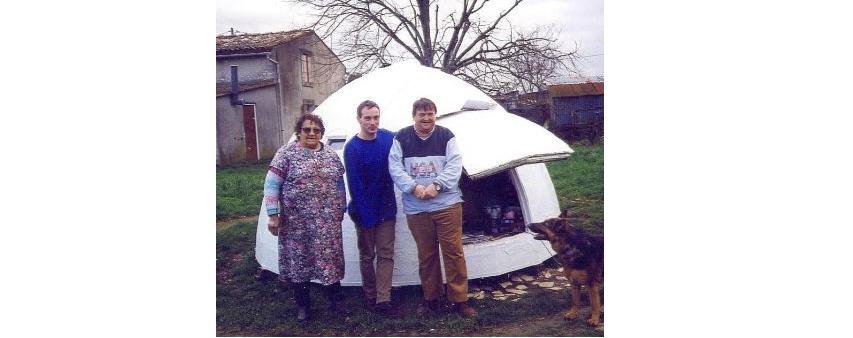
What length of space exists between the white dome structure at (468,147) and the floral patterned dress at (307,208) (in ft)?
2.01

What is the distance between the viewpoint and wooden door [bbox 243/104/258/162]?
4297 mm

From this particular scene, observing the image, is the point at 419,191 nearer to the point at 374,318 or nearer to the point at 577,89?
the point at 374,318

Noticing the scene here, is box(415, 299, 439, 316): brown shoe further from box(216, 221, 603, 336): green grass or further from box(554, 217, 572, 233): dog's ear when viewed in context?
box(554, 217, 572, 233): dog's ear

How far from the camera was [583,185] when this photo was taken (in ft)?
15.9

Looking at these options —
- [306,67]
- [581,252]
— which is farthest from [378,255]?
[306,67]

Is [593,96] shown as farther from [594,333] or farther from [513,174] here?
[594,333]

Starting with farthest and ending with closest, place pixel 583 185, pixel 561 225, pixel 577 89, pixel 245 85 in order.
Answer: pixel 583 185 < pixel 245 85 < pixel 577 89 < pixel 561 225

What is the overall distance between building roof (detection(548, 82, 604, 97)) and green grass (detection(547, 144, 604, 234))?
41 centimetres

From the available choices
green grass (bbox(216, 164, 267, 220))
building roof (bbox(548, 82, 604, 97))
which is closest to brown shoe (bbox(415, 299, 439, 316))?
green grass (bbox(216, 164, 267, 220))

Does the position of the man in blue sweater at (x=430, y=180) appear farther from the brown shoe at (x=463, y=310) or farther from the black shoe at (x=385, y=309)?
the black shoe at (x=385, y=309)

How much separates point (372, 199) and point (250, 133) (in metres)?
1.28

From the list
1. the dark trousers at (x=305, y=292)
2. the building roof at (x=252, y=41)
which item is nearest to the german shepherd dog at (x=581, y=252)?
the dark trousers at (x=305, y=292)

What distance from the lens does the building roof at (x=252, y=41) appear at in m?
4.17

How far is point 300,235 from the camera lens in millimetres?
3691
